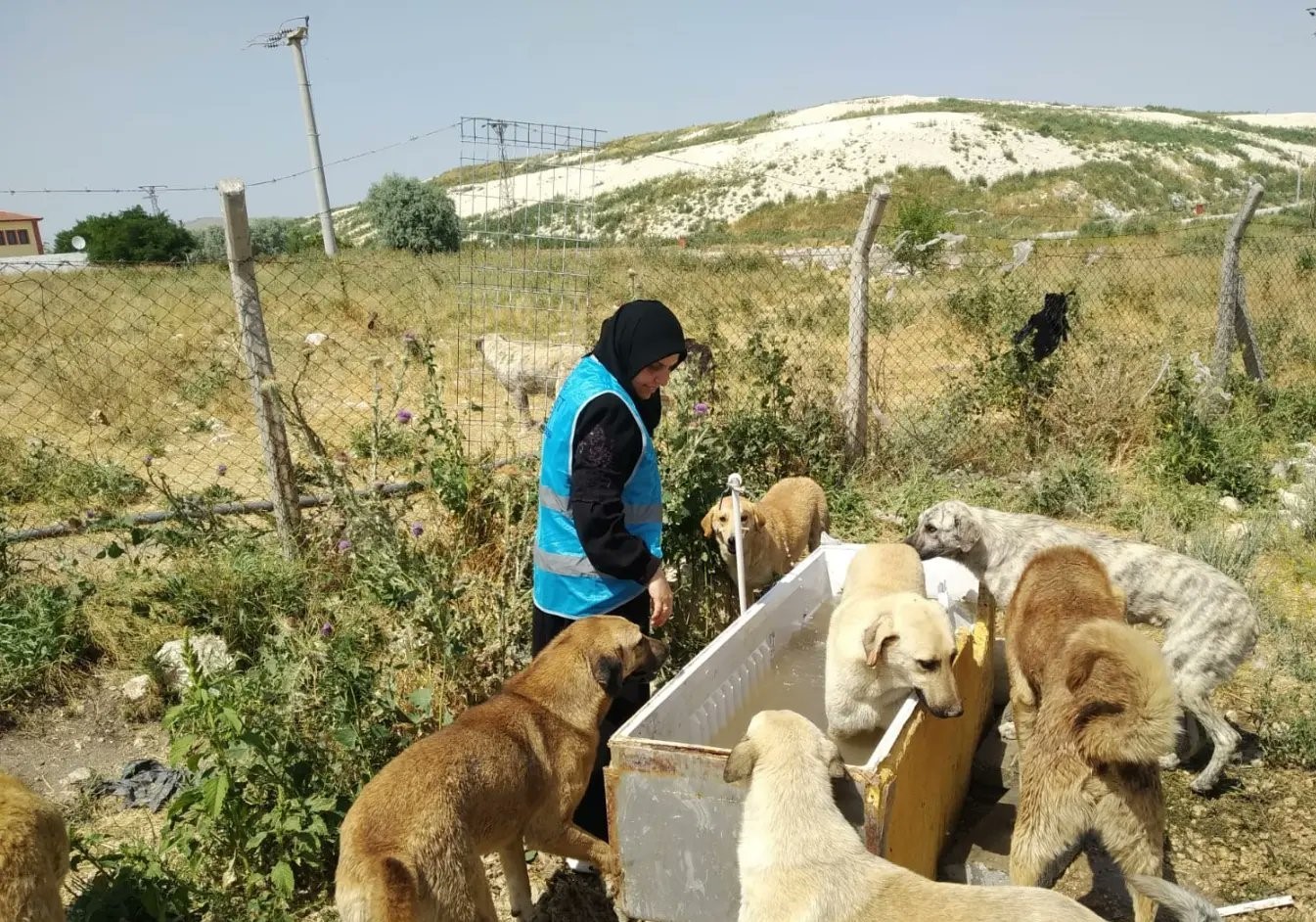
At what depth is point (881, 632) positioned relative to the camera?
Answer: 12.5 feet

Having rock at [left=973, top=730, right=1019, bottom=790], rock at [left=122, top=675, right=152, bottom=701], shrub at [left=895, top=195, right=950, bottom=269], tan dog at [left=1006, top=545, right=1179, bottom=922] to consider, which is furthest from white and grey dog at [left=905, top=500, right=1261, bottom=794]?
shrub at [left=895, top=195, right=950, bottom=269]

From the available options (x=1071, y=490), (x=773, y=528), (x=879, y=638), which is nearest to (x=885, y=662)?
(x=879, y=638)

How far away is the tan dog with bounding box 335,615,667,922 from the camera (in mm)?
2885

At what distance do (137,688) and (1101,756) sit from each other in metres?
4.75

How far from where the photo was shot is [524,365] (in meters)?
10.2

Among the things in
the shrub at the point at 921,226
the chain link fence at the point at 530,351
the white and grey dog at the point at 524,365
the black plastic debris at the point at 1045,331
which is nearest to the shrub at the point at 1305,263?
the chain link fence at the point at 530,351

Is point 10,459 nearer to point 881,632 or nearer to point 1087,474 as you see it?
point 881,632

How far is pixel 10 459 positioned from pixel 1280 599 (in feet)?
33.1

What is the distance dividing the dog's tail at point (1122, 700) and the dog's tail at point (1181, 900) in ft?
1.75

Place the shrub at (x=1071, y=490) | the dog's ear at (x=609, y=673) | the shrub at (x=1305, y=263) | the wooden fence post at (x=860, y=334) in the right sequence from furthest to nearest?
the shrub at (x=1305, y=263) < the shrub at (x=1071, y=490) < the wooden fence post at (x=860, y=334) < the dog's ear at (x=609, y=673)

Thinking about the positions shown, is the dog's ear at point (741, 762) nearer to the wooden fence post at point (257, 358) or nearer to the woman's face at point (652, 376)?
the woman's face at point (652, 376)

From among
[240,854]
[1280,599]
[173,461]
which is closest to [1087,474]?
[1280,599]

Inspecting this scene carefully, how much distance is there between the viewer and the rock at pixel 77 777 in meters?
4.54

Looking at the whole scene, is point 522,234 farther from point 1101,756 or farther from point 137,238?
point 137,238
